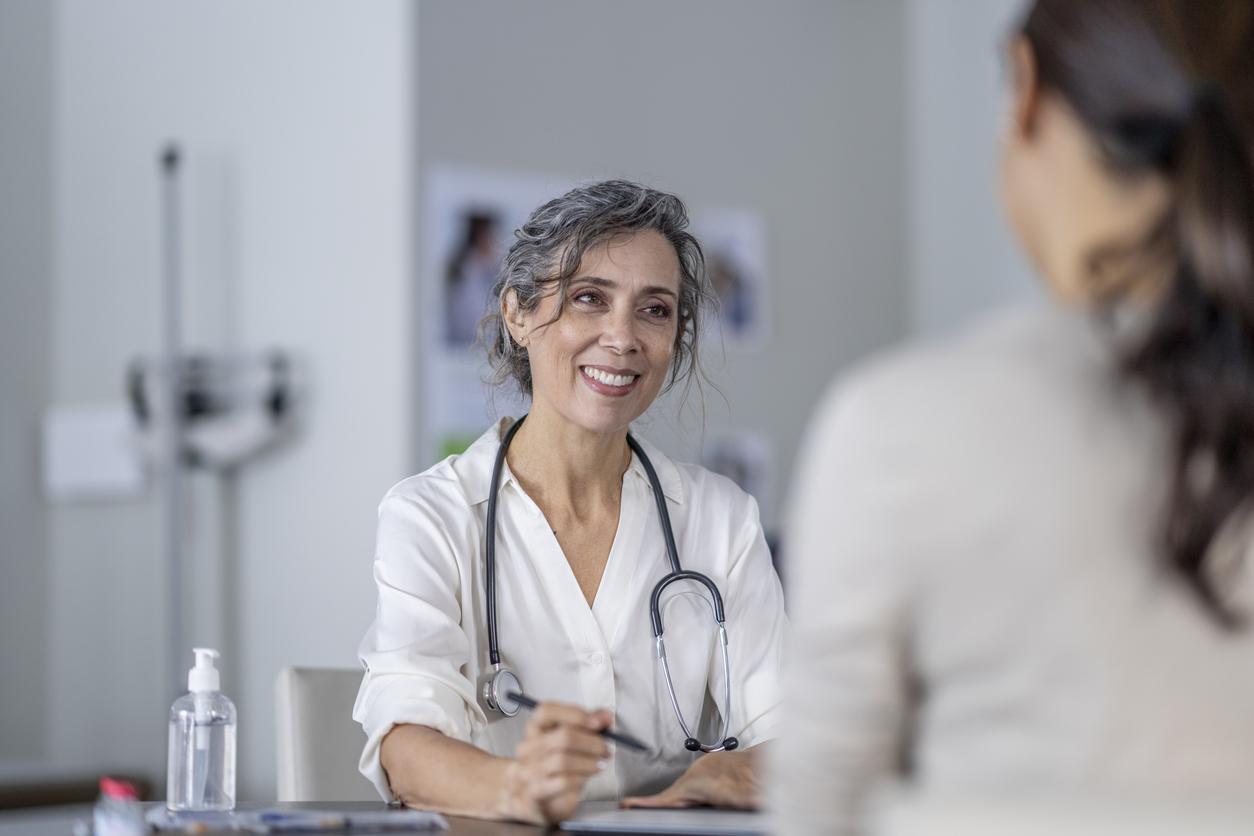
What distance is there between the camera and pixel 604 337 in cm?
186

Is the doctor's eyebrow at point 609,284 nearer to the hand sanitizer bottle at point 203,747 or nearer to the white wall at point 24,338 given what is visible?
the hand sanitizer bottle at point 203,747

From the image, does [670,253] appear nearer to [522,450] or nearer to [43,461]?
[522,450]

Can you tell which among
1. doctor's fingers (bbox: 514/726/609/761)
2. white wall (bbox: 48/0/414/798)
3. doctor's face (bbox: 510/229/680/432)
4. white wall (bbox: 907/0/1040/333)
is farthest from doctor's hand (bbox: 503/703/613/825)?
white wall (bbox: 907/0/1040/333)

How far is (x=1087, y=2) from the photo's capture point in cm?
83

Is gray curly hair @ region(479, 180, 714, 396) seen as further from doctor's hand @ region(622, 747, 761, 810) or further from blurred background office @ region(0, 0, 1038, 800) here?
blurred background office @ region(0, 0, 1038, 800)

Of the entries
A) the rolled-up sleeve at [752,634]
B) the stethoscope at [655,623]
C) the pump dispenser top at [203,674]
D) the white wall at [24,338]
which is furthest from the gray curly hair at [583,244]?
the white wall at [24,338]

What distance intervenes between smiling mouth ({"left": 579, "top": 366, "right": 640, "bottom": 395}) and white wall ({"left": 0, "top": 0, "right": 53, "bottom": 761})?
2.64m

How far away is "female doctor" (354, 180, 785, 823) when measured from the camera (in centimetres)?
166

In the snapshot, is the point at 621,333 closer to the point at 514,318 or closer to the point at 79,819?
the point at 514,318

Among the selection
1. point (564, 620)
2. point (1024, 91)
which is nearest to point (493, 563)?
point (564, 620)

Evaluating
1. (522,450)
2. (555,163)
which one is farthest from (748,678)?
(555,163)

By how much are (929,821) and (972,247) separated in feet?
13.1

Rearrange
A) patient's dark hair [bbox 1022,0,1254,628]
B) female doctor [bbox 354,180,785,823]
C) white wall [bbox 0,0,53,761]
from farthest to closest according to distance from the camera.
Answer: white wall [bbox 0,0,53,761]
female doctor [bbox 354,180,785,823]
patient's dark hair [bbox 1022,0,1254,628]

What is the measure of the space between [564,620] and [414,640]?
219 millimetres
